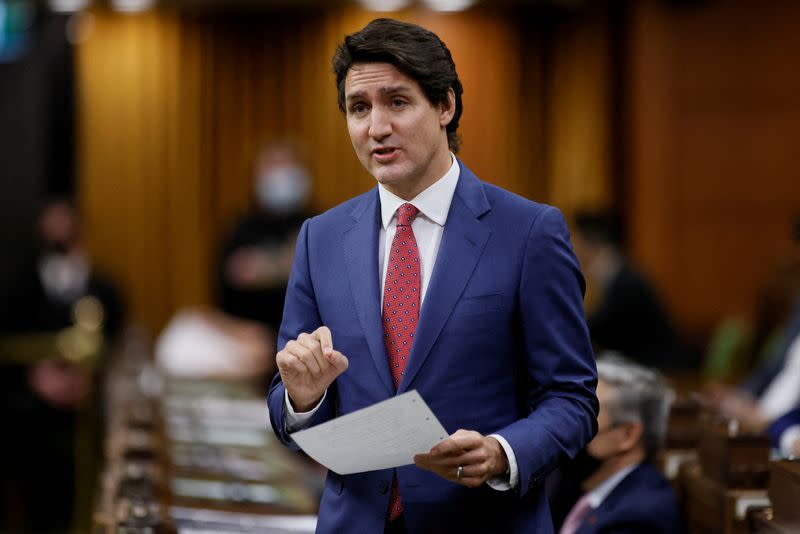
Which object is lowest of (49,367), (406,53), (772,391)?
(49,367)

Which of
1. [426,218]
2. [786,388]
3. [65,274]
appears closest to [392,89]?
[426,218]

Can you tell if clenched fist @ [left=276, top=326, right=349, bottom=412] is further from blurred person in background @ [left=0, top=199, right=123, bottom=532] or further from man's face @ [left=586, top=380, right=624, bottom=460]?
blurred person in background @ [left=0, top=199, right=123, bottom=532]

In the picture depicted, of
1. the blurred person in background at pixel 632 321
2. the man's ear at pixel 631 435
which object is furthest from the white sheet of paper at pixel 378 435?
the blurred person in background at pixel 632 321

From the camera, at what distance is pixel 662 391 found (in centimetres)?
273

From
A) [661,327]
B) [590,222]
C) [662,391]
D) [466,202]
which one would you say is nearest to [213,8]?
[590,222]

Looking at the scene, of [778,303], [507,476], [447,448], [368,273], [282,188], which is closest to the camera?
[447,448]

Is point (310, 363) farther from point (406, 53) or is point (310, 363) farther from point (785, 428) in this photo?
point (785, 428)

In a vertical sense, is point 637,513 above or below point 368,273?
below

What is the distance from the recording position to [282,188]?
23.5 ft

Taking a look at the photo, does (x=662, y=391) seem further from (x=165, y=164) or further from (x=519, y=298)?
(x=165, y=164)

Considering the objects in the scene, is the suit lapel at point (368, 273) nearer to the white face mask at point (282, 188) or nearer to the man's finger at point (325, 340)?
the man's finger at point (325, 340)

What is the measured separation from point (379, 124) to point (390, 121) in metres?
0.02

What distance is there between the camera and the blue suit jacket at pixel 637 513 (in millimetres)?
2432

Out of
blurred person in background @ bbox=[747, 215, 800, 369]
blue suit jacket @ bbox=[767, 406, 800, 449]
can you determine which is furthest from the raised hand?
blurred person in background @ bbox=[747, 215, 800, 369]
